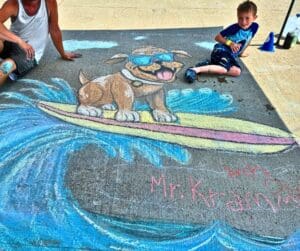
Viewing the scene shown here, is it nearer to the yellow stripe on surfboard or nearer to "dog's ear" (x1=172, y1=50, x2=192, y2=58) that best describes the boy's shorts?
"dog's ear" (x1=172, y1=50, x2=192, y2=58)

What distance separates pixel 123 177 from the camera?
2.16m

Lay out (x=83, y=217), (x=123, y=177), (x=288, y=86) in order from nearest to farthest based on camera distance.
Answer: (x=83, y=217), (x=123, y=177), (x=288, y=86)

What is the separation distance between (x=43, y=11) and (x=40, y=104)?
0.90 meters

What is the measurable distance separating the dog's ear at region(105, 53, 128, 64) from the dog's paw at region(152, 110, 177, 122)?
925 mm

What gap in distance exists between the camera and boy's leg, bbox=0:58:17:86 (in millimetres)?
2897

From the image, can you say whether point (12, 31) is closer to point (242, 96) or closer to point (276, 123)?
point (242, 96)

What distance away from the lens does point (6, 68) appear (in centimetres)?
291

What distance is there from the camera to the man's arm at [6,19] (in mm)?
2818

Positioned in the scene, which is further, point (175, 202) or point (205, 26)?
point (205, 26)

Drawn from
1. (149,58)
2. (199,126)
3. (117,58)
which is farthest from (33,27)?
(199,126)

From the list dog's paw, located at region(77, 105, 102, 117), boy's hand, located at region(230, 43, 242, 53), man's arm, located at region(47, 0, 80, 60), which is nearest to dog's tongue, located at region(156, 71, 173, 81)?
boy's hand, located at region(230, 43, 242, 53)

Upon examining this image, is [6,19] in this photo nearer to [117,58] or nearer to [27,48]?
[27,48]

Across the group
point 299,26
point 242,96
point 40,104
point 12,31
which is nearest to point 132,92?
point 40,104

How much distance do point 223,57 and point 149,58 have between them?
718 millimetres
